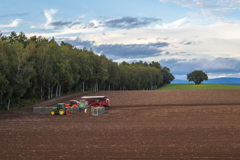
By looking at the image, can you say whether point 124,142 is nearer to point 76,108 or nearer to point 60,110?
point 60,110

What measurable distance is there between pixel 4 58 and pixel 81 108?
18477 mm

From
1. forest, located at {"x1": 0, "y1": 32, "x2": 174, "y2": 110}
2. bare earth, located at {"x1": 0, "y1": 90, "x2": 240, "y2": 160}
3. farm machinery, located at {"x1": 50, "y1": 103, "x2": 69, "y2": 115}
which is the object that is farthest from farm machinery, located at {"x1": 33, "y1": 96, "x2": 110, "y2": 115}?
bare earth, located at {"x1": 0, "y1": 90, "x2": 240, "y2": 160}

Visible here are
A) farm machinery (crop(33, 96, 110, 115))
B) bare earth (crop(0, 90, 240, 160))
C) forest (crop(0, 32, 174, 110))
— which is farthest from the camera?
forest (crop(0, 32, 174, 110))

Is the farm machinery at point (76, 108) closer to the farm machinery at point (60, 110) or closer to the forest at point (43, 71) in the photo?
the farm machinery at point (60, 110)

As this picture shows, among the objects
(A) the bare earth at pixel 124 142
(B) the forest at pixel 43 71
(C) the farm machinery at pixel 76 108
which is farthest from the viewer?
(B) the forest at pixel 43 71

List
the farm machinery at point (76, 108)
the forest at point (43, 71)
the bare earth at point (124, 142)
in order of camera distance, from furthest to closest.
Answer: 1. the forest at point (43, 71)
2. the farm machinery at point (76, 108)
3. the bare earth at point (124, 142)

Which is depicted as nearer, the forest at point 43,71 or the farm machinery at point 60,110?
the farm machinery at point 60,110

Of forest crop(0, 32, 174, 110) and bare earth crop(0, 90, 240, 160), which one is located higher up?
forest crop(0, 32, 174, 110)

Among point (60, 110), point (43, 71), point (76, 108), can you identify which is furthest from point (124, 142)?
point (43, 71)

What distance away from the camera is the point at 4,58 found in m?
54.9

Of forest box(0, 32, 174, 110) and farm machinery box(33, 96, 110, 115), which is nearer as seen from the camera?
farm machinery box(33, 96, 110, 115)

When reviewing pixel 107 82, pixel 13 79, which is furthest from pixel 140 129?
pixel 107 82

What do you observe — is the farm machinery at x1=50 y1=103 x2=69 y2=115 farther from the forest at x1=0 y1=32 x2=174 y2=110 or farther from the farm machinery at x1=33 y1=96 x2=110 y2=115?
the forest at x1=0 y1=32 x2=174 y2=110

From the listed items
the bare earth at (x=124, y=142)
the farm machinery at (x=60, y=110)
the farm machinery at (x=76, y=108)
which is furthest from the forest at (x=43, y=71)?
the bare earth at (x=124, y=142)
